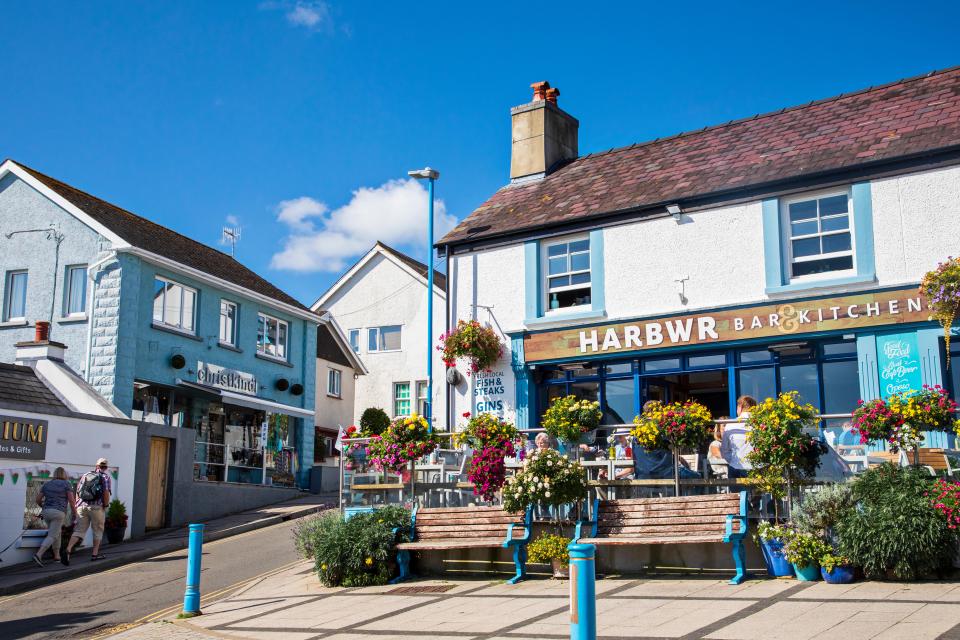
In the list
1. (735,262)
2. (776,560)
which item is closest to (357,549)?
(776,560)

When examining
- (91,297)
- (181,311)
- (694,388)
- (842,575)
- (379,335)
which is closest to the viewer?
(842,575)

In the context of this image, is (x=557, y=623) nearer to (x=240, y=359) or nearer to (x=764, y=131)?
(x=764, y=131)

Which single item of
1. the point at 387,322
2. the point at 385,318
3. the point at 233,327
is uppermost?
the point at 385,318

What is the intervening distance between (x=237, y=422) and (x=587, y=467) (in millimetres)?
15634

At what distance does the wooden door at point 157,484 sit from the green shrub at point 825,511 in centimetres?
1474

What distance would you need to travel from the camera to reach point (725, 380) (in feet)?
56.7

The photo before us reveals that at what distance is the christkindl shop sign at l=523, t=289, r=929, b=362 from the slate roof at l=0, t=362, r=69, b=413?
9575mm

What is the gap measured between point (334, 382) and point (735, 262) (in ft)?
77.5

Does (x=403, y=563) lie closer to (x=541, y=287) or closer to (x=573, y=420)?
(x=573, y=420)

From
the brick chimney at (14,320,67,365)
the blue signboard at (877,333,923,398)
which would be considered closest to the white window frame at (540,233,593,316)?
the blue signboard at (877,333,923,398)

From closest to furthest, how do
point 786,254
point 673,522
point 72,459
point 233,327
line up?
point 673,522 → point 786,254 → point 72,459 → point 233,327

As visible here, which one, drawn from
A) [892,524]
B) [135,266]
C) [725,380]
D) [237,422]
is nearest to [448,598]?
[892,524]

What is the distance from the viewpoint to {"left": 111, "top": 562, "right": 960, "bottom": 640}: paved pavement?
Answer: 8.20m

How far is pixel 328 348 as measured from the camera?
3688 cm
